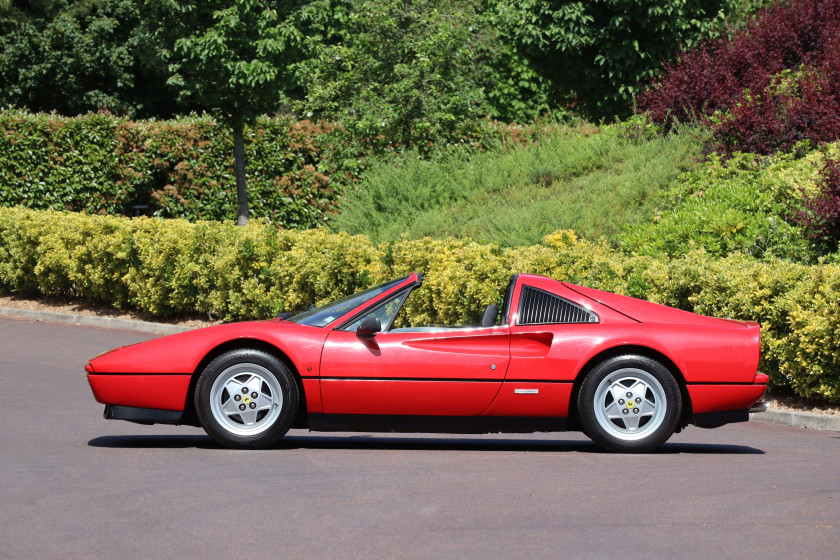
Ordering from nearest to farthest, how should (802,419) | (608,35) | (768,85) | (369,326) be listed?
(369,326)
(802,419)
(768,85)
(608,35)

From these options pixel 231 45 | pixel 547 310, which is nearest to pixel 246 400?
pixel 547 310

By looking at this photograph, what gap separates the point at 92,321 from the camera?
17250 millimetres

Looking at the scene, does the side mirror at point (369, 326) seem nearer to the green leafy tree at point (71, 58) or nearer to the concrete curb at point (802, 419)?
the concrete curb at point (802, 419)

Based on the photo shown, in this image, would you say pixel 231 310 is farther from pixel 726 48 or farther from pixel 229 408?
pixel 726 48

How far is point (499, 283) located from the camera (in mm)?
12883

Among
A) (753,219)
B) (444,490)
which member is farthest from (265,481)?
(753,219)

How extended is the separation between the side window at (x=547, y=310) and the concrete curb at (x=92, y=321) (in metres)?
8.77

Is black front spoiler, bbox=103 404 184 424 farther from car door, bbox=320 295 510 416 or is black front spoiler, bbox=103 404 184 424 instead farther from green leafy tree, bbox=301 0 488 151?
green leafy tree, bbox=301 0 488 151

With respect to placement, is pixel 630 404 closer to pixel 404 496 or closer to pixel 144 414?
pixel 404 496

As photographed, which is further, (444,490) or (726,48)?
(726,48)

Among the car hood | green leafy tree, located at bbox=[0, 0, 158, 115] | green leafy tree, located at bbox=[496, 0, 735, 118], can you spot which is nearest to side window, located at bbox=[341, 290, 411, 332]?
the car hood

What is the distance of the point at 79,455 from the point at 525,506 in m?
3.16

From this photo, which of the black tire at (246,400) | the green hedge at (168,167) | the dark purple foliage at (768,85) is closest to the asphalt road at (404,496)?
the black tire at (246,400)

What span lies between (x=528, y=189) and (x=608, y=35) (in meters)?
8.31
